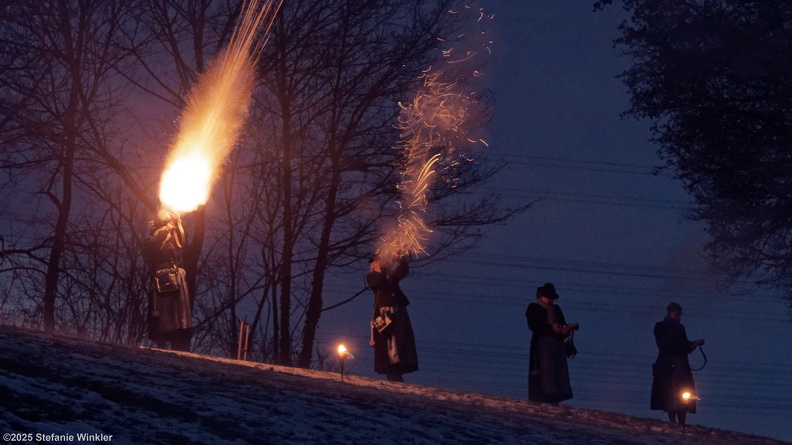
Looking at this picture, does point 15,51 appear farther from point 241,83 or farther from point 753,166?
point 753,166

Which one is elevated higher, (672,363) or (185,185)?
(185,185)

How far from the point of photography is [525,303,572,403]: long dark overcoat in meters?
14.2

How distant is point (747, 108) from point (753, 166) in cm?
111

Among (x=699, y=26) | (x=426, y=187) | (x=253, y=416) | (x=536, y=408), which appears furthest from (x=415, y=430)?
(x=426, y=187)

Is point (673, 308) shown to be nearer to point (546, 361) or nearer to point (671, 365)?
point (671, 365)

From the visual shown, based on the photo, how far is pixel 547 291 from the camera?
46.9 ft

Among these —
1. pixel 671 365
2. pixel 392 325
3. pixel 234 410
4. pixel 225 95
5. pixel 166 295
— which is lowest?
pixel 234 410

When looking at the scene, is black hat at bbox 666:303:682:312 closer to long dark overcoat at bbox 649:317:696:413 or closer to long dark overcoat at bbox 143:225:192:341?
long dark overcoat at bbox 649:317:696:413

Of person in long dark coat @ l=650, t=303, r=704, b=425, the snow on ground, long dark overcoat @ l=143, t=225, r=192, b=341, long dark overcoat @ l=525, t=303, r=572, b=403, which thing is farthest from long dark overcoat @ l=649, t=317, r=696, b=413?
long dark overcoat @ l=143, t=225, r=192, b=341

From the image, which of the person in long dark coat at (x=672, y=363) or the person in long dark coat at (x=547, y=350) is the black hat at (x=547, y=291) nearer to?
the person in long dark coat at (x=547, y=350)

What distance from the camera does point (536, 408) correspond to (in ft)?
40.2

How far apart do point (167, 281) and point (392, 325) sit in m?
3.36

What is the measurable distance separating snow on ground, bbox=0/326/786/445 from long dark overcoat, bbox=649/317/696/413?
2.22 m

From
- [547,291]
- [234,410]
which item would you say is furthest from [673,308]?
[234,410]
